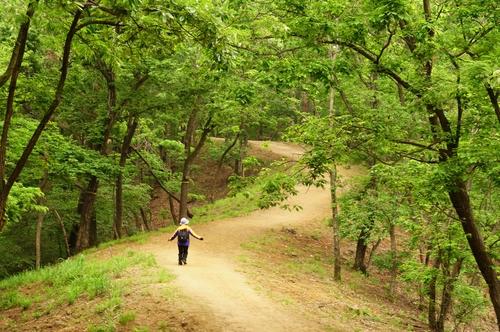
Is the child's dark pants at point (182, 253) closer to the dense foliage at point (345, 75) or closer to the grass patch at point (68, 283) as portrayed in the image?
the grass patch at point (68, 283)

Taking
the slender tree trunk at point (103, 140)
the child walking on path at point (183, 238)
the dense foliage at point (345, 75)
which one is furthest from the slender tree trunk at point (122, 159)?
the child walking on path at point (183, 238)

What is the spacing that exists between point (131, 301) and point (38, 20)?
22.7 ft

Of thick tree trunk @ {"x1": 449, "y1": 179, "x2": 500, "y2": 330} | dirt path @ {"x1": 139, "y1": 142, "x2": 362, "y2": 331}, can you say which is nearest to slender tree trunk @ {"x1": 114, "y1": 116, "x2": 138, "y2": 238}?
dirt path @ {"x1": 139, "y1": 142, "x2": 362, "y2": 331}

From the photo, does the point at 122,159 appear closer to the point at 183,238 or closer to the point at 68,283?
the point at 183,238

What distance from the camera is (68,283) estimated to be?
14086mm

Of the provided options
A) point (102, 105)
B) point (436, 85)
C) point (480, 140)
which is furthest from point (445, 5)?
point (102, 105)

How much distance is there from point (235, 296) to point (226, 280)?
165 cm

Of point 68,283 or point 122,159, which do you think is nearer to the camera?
point 68,283

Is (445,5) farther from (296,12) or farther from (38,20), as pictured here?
(38,20)

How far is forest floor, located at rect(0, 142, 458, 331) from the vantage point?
1085cm

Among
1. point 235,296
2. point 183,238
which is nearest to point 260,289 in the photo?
point 235,296

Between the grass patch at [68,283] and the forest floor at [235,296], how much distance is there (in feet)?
1.21

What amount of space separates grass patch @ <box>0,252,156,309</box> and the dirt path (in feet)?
4.98

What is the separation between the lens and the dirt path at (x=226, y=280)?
1095cm
